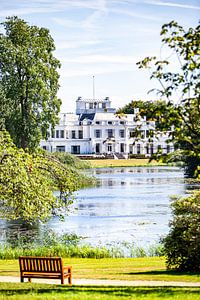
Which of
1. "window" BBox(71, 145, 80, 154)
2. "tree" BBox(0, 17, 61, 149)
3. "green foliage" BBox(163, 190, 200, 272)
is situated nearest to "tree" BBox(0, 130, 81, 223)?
"green foliage" BBox(163, 190, 200, 272)

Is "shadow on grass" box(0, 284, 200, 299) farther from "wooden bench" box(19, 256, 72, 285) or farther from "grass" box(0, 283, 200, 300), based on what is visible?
"wooden bench" box(19, 256, 72, 285)

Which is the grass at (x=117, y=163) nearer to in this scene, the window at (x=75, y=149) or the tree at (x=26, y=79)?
the window at (x=75, y=149)

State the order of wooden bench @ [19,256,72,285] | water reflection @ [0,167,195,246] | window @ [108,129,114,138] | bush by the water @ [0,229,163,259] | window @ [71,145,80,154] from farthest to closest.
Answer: window @ [108,129,114,138]
window @ [71,145,80,154]
water reflection @ [0,167,195,246]
bush by the water @ [0,229,163,259]
wooden bench @ [19,256,72,285]

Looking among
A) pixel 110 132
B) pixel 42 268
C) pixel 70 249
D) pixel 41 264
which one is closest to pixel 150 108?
pixel 41 264

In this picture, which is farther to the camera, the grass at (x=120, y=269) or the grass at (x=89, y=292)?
the grass at (x=120, y=269)

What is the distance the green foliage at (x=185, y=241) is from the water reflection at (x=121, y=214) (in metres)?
8.45

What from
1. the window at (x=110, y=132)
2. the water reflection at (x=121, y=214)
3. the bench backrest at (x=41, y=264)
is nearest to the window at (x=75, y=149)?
the window at (x=110, y=132)

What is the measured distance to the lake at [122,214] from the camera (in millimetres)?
30416

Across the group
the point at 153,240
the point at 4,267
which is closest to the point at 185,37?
the point at 4,267

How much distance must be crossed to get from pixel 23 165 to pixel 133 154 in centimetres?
10094

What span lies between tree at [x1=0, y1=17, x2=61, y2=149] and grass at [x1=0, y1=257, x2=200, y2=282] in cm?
2845

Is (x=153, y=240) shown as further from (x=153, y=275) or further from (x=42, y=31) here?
(x=42, y=31)

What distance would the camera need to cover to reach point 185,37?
1338cm

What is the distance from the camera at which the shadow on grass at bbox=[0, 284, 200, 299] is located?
13.7m
